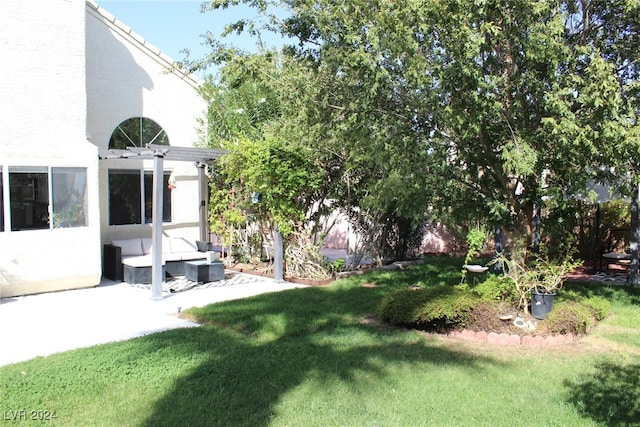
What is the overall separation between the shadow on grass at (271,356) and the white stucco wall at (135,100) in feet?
17.8

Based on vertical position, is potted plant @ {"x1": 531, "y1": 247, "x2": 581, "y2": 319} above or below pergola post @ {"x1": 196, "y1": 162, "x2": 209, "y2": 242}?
below

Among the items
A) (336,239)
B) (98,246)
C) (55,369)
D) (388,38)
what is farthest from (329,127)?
(336,239)

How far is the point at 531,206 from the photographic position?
7.52 m

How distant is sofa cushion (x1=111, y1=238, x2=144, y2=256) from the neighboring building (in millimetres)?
449

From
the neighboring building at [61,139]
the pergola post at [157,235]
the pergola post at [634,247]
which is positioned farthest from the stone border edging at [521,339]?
the neighboring building at [61,139]

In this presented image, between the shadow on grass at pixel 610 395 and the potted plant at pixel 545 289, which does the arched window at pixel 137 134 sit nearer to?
the potted plant at pixel 545 289

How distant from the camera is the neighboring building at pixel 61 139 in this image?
30.8ft

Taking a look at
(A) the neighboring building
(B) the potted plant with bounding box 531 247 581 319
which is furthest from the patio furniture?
(A) the neighboring building

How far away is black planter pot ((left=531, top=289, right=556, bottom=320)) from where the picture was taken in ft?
22.6

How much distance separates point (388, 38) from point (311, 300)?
4651 mm

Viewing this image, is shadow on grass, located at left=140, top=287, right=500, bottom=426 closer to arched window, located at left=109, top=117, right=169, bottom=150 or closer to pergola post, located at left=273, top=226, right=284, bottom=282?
pergola post, located at left=273, top=226, right=284, bottom=282

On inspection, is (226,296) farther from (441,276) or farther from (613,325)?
(613,325)

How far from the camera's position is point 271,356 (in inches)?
233

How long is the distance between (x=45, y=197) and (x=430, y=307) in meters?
7.60
